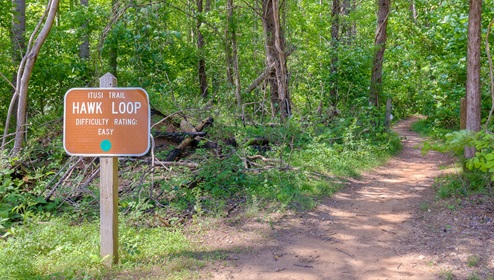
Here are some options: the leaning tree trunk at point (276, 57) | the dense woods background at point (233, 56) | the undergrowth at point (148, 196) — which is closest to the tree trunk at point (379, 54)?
the dense woods background at point (233, 56)

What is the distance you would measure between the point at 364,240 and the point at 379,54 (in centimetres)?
1039

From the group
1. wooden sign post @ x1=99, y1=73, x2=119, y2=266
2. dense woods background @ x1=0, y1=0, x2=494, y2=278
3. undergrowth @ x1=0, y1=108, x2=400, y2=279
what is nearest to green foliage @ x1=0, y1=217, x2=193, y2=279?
undergrowth @ x1=0, y1=108, x2=400, y2=279

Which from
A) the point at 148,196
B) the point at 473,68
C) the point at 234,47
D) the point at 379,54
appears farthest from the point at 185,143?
the point at 379,54

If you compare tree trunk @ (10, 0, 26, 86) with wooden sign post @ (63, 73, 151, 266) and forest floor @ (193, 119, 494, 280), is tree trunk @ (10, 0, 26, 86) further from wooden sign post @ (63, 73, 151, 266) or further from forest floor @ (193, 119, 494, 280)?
forest floor @ (193, 119, 494, 280)

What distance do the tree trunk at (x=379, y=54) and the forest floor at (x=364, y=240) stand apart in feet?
22.5

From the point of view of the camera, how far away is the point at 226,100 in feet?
46.8

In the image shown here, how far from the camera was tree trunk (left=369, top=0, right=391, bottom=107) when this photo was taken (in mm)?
15086

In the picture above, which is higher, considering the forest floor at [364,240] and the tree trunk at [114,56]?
the tree trunk at [114,56]

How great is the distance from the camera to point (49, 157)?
357 inches

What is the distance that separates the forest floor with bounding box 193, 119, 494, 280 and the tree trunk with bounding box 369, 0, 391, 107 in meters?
6.85

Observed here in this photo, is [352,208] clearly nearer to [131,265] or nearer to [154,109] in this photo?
[131,265]

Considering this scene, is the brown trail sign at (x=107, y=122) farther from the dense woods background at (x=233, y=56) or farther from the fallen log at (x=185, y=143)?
the dense woods background at (x=233, y=56)

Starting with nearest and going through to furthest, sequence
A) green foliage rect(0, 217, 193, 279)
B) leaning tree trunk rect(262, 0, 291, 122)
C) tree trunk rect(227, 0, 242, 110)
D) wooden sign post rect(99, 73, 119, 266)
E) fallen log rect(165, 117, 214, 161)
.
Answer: green foliage rect(0, 217, 193, 279), wooden sign post rect(99, 73, 119, 266), fallen log rect(165, 117, 214, 161), leaning tree trunk rect(262, 0, 291, 122), tree trunk rect(227, 0, 242, 110)

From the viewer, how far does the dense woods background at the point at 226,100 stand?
7.82 meters
